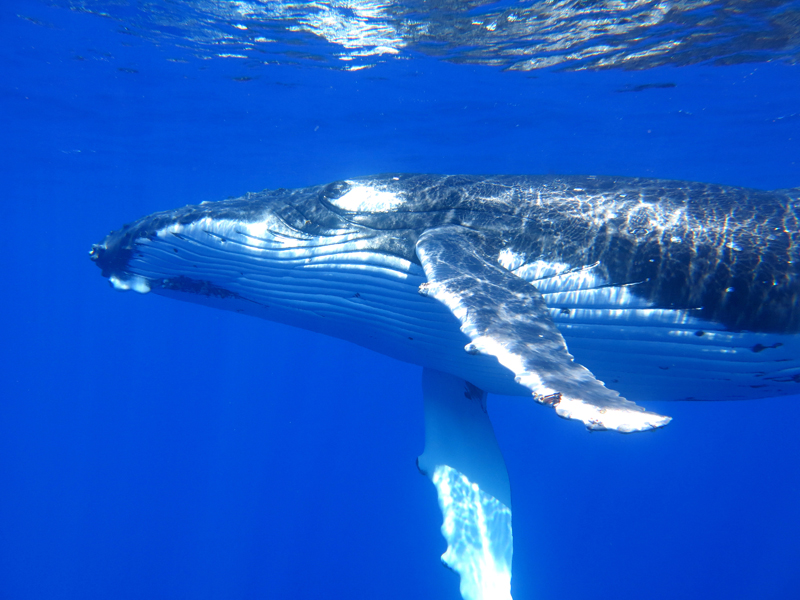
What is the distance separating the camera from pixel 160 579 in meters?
27.2

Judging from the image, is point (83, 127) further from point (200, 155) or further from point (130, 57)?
point (130, 57)

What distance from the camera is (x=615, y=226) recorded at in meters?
4.48

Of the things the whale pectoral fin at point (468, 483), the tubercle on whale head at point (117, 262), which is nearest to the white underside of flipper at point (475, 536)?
the whale pectoral fin at point (468, 483)

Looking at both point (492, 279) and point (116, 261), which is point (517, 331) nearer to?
point (492, 279)

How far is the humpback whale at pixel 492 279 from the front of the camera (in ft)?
13.4

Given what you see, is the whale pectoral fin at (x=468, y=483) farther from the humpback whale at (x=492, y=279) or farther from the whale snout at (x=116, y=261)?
the whale snout at (x=116, y=261)

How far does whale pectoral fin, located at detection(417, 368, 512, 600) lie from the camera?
17.4ft

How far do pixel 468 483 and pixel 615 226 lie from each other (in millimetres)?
3407

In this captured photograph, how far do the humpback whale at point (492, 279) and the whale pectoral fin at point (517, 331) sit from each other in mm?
24

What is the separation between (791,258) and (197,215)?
5.63 metres

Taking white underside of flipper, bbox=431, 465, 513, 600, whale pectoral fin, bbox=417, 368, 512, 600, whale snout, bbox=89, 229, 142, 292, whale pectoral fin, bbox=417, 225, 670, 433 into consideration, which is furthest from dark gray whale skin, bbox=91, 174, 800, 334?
white underside of flipper, bbox=431, 465, 513, 600

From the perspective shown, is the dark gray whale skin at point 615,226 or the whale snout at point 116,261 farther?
the whale snout at point 116,261

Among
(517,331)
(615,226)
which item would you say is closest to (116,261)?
(517,331)

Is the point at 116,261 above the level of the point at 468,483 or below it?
above
